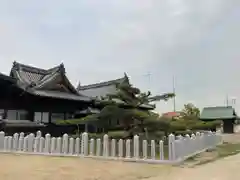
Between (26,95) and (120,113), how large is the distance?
10.2m

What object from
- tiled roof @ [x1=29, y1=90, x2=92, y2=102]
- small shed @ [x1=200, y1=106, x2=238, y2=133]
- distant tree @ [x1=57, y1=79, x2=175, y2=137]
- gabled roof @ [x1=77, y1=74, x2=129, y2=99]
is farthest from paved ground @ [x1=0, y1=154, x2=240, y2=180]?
small shed @ [x1=200, y1=106, x2=238, y2=133]

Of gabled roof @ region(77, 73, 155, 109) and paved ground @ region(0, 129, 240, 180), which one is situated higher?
gabled roof @ region(77, 73, 155, 109)

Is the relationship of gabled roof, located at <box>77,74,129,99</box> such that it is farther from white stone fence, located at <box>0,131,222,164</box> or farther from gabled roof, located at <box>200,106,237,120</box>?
gabled roof, located at <box>200,106,237,120</box>

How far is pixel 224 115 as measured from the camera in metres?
40.2

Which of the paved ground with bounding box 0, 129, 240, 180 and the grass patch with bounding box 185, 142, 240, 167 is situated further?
the grass patch with bounding box 185, 142, 240, 167

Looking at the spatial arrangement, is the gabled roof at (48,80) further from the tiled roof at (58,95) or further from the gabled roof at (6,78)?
the gabled roof at (6,78)

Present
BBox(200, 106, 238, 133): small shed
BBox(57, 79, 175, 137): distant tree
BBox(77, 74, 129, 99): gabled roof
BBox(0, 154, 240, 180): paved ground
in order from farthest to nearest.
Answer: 1. BBox(200, 106, 238, 133): small shed
2. BBox(77, 74, 129, 99): gabled roof
3. BBox(57, 79, 175, 137): distant tree
4. BBox(0, 154, 240, 180): paved ground

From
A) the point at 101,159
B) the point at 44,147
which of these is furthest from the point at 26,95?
the point at 101,159

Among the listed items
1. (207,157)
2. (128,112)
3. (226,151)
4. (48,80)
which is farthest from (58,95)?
(207,157)

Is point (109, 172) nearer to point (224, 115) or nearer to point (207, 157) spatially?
point (207, 157)

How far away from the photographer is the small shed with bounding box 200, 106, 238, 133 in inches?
1549

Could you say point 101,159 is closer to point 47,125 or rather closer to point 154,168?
point 154,168

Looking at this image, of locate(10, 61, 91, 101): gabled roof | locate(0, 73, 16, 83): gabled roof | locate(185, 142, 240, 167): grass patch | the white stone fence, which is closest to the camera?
the white stone fence

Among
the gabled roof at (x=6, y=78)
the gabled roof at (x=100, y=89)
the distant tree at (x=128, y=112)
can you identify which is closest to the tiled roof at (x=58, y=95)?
the gabled roof at (x=6, y=78)
